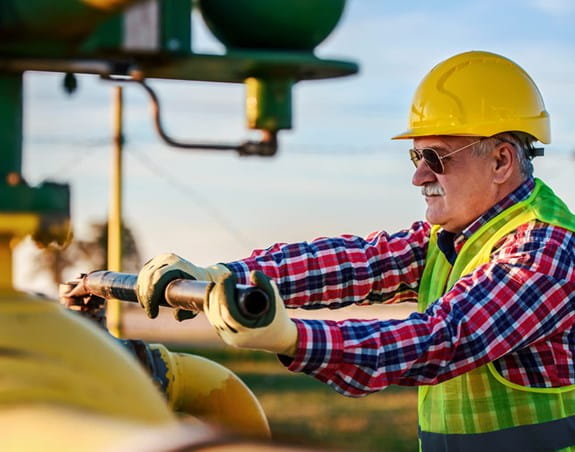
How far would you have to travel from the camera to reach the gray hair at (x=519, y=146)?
3523mm

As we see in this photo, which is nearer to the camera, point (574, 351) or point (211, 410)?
point (211, 410)

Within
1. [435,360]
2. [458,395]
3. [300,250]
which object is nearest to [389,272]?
[300,250]

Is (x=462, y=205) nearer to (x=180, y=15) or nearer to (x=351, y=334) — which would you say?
(x=351, y=334)

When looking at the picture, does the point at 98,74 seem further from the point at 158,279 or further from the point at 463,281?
the point at 463,281

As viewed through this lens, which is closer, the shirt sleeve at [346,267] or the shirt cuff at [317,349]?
the shirt cuff at [317,349]

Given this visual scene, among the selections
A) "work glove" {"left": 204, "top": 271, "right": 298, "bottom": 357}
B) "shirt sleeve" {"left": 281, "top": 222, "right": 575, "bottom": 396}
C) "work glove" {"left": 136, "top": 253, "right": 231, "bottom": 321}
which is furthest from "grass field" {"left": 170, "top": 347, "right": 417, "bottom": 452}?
"work glove" {"left": 204, "top": 271, "right": 298, "bottom": 357}

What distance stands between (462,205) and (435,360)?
718 millimetres

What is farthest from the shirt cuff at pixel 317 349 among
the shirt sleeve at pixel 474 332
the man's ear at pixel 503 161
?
the man's ear at pixel 503 161

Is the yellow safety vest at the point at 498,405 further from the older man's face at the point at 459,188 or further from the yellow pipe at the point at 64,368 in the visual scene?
the yellow pipe at the point at 64,368

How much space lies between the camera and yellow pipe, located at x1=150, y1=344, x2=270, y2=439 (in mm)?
2838

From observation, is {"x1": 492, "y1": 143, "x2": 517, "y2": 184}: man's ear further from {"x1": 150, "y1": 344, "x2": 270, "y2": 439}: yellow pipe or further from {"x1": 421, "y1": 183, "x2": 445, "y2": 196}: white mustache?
{"x1": 150, "y1": 344, "x2": 270, "y2": 439}: yellow pipe

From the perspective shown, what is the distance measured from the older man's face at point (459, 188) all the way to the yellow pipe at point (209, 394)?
0.83 meters

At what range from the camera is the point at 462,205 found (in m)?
3.50

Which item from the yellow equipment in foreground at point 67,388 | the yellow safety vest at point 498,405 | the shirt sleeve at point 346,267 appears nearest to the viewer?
the yellow equipment in foreground at point 67,388
